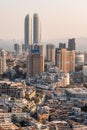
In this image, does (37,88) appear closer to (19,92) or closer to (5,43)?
(19,92)

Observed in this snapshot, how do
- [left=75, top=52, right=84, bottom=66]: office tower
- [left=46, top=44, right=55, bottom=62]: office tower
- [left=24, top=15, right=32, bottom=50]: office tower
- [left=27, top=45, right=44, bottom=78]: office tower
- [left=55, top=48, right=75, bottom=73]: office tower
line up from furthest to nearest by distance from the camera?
[left=24, top=15, right=32, bottom=50]: office tower → [left=46, top=44, right=55, bottom=62]: office tower → [left=75, top=52, right=84, bottom=66]: office tower → [left=55, top=48, right=75, bottom=73]: office tower → [left=27, top=45, right=44, bottom=78]: office tower

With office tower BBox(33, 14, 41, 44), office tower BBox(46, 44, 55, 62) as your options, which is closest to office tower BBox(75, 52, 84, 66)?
office tower BBox(46, 44, 55, 62)

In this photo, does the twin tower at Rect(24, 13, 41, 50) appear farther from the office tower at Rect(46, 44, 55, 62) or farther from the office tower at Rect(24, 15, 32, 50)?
the office tower at Rect(46, 44, 55, 62)

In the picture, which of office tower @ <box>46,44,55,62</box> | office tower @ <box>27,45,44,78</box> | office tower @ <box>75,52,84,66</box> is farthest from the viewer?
office tower @ <box>46,44,55,62</box>

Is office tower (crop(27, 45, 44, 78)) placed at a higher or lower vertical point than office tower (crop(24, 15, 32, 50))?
lower

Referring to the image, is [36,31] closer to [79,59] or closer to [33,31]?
[33,31]

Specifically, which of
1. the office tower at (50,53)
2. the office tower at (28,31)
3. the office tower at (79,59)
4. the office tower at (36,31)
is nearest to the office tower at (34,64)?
the office tower at (79,59)

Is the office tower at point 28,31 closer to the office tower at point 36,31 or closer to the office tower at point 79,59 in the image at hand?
the office tower at point 36,31

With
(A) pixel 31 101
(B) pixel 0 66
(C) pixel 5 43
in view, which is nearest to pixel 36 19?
(C) pixel 5 43

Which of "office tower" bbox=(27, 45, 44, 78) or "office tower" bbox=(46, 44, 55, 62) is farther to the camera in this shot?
"office tower" bbox=(46, 44, 55, 62)

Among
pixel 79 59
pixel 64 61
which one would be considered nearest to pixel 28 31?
pixel 79 59

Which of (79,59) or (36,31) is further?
(36,31)
